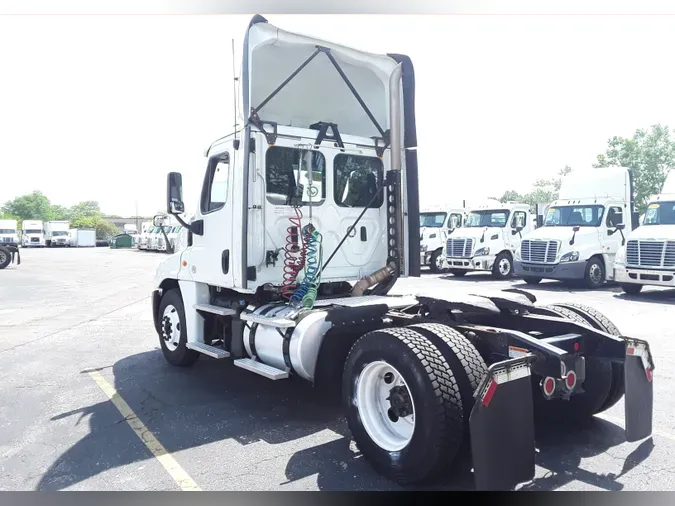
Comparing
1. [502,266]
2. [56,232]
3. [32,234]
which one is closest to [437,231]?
[502,266]

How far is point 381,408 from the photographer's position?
4.19 metres

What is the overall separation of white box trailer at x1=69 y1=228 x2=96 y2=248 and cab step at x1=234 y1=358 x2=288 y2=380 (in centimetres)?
6706

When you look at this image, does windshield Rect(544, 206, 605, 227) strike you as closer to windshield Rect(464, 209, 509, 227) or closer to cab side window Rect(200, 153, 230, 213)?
windshield Rect(464, 209, 509, 227)

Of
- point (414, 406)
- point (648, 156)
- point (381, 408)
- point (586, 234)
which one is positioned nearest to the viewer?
point (414, 406)

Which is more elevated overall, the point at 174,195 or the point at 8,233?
the point at 174,195

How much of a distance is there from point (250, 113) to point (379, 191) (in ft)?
5.86

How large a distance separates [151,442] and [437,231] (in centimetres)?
1801

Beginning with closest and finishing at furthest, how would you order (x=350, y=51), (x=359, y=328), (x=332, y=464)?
1. (x=332, y=464)
2. (x=359, y=328)
3. (x=350, y=51)

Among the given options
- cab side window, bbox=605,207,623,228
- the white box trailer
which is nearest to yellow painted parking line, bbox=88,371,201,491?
cab side window, bbox=605,207,623,228

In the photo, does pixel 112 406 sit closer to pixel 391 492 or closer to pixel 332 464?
pixel 332 464

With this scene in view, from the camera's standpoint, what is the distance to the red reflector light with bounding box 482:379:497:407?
11.0ft

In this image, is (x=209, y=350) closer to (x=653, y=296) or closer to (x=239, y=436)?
(x=239, y=436)

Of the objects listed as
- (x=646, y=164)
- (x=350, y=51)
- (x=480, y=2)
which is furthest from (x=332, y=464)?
(x=646, y=164)

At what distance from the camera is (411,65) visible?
6469mm
